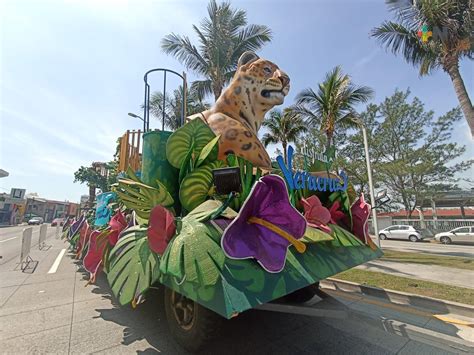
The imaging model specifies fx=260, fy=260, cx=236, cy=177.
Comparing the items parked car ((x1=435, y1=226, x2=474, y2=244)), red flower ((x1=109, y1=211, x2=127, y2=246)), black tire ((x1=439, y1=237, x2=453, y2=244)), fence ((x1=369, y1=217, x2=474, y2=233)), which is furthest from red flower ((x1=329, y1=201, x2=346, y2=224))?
fence ((x1=369, y1=217, x2=474, y2=233))

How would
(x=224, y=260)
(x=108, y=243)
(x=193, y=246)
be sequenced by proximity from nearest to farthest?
(x=224, y=260), (x=193, y=246), (x=108, y=243)

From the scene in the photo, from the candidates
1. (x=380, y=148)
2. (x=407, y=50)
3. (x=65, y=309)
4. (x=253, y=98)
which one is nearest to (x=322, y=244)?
(x=253, y=98)

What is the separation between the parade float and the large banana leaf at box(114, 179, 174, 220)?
1cm

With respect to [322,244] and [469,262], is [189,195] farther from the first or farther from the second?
[469,262]

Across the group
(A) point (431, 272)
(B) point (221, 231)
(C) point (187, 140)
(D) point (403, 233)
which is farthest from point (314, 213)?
(D) point (403, 233)

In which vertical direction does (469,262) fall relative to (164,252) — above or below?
below

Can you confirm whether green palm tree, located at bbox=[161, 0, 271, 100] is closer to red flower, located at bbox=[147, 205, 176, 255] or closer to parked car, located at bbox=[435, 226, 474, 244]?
red flower, located at bbox=[147, 205, 176, 255]

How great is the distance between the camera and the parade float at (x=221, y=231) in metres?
2.08

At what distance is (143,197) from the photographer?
281 centimetres

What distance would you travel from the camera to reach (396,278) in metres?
6.34

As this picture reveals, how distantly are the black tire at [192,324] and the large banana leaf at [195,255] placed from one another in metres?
0.58

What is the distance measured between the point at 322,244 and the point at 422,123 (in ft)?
89.5

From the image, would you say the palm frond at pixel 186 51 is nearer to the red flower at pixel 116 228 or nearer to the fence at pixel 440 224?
the red flower at pixel 116 228

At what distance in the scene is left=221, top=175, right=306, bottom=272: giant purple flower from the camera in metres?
2.09
